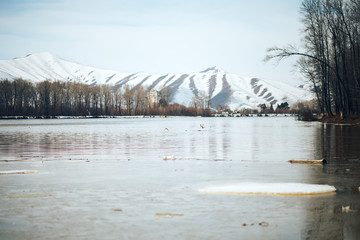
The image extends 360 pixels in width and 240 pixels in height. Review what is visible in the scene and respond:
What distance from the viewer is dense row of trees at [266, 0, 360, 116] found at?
55.4 meters

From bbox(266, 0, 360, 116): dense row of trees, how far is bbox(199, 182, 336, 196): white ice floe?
A: 41428 mm

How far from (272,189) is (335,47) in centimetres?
5675

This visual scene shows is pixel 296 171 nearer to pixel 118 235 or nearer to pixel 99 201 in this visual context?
pixel 99 201

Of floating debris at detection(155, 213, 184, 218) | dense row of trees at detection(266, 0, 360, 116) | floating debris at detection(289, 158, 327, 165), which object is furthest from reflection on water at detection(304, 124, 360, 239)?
dense row of trees at detection(266, 0, 360, 116)

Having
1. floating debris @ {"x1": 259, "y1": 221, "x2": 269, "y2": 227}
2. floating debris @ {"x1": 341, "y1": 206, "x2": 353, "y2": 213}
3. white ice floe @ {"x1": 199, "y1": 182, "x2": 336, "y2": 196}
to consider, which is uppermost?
white ice floe @ {"x1": 199, "y1": 182, "x2": 336, "y2": 196}

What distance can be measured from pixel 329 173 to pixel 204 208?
6212 millimetres

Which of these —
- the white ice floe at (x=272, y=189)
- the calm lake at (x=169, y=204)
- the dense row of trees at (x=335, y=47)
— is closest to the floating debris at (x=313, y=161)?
the calm lake at (x=169, y=204)

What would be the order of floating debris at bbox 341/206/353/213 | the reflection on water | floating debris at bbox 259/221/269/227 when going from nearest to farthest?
1. the reflection on water
2. floating debris at bbox 259/221/269/227
3. floating debris at bbox 341/206/353/213

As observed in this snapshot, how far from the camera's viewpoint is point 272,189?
34.4ft

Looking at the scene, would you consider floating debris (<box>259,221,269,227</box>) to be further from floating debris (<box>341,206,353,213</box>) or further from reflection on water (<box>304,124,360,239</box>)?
floating debris (<box>341,206,353,213</box>)

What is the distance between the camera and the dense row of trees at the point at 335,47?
55.4 m

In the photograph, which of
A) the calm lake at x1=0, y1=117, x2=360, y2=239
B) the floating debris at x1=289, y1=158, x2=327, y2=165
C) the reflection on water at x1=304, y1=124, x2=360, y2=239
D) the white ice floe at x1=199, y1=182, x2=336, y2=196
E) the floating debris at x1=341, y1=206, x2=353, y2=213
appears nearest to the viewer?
the reflection on water at x1=304, y1=124, x2=360, y2=239

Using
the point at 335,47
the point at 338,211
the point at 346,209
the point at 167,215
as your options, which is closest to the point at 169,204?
the point at 167,215

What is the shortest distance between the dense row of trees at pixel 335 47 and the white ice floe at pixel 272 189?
4143cm
